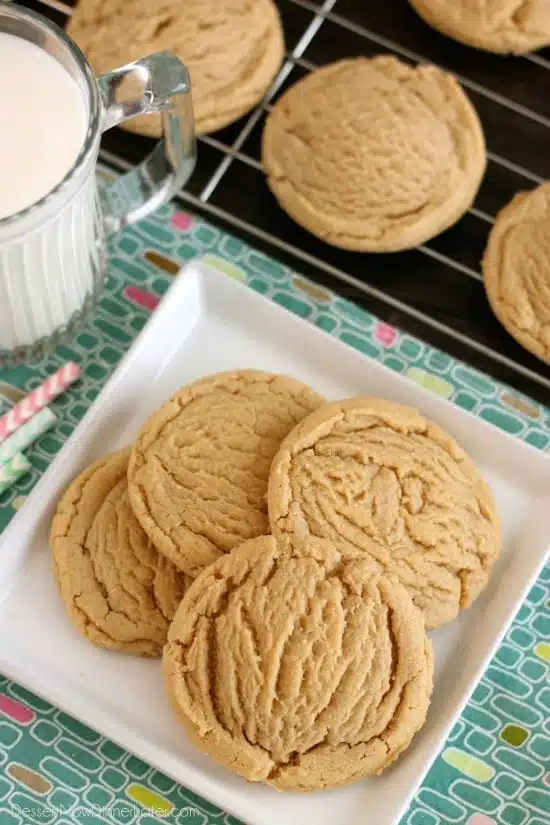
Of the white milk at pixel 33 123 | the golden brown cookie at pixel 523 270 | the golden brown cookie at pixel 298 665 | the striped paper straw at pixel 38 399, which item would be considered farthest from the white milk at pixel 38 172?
the golden brown cookie at pixel 523 270

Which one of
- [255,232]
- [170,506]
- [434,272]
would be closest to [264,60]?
[255,232]

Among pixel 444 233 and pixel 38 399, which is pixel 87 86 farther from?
pixel 444 233

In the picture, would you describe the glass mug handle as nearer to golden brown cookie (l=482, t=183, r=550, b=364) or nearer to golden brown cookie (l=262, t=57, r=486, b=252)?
golden brown cookie (l=262, t=57, r=486, b=252)

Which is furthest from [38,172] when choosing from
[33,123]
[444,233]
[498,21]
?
[498,21]

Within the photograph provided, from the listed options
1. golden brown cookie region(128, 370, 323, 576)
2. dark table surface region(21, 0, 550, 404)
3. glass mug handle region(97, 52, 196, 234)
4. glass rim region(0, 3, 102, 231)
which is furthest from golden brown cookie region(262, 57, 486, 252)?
glass rim region(0, 3, 102, 231)

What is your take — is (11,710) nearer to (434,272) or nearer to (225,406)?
(225,406)
